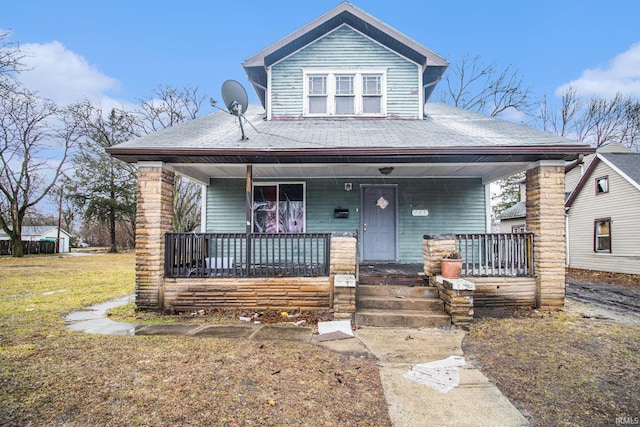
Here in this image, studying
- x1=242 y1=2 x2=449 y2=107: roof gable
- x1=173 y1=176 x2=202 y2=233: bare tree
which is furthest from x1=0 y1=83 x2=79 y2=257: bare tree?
x1=242 y1=2 x2=449 y2=107: roof gable

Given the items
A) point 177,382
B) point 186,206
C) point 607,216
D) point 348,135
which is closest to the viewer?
point 177,382

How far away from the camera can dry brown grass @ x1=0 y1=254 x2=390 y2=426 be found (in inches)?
96.4

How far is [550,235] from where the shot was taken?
5.74 meters

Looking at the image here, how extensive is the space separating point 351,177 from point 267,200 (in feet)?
7.55

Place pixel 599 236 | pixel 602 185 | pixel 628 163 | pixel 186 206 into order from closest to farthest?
1. pixel 628 163
2. pixel 602 185
3. pixel 599 236
4. pixel 186 206

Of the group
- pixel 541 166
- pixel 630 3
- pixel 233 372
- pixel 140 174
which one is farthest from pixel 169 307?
pixel 630 3

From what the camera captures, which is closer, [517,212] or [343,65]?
[343,65]

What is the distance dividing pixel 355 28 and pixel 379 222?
5122 millimetres

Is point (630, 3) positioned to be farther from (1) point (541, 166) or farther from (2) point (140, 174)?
(2) point (140, 174)

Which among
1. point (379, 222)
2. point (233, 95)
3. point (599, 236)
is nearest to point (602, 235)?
point (599, 236)

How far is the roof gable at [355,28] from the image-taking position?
8.08m

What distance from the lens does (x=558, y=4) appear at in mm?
18250

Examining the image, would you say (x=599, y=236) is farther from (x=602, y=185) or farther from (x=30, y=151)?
(x=30, y=151)

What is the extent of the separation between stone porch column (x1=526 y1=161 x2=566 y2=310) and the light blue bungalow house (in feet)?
0.08
